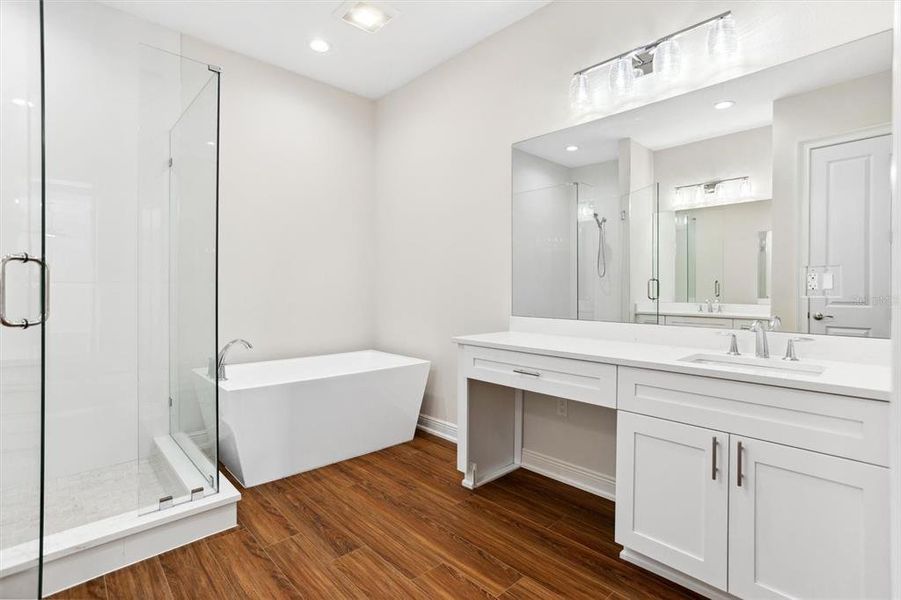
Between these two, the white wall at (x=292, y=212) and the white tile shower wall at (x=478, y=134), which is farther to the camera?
the white wall at (x=292, y=212)

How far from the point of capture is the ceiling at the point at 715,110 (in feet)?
5.48

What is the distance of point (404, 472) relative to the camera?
2688mm

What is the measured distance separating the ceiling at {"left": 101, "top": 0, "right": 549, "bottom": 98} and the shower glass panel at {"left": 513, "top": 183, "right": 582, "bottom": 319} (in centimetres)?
111

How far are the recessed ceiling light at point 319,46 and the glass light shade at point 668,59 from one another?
2.10m

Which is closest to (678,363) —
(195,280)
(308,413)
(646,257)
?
(646,257)

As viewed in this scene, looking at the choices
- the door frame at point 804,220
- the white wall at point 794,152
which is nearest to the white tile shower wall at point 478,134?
the white wall at point 794,152

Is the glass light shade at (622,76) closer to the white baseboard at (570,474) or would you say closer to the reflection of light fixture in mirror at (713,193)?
the reflection of light fixture in mirror at (713,193)

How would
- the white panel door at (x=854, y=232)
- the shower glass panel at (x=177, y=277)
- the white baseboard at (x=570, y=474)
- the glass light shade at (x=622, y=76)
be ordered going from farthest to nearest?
the white baseboard at (x=570, y=474) < the glass light shade at (x=622, y=76) < the shower glass panel at (x=177, y=277) < the white panel door at (x=854, y=232)

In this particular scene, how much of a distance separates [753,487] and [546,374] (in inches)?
34.0

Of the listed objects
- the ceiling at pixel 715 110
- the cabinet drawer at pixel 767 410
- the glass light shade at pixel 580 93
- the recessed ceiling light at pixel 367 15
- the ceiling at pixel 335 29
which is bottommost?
the cabinet drawer at pixel 767 410

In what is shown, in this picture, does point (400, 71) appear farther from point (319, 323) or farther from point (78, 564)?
point (78, 564)

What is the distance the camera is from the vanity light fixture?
1.94 metres

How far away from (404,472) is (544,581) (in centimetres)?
117

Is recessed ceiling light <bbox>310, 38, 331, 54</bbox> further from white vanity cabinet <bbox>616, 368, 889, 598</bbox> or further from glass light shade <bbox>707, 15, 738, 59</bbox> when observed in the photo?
white vanity cabinet <bbox>616, 368, 889, 598</bbox>
